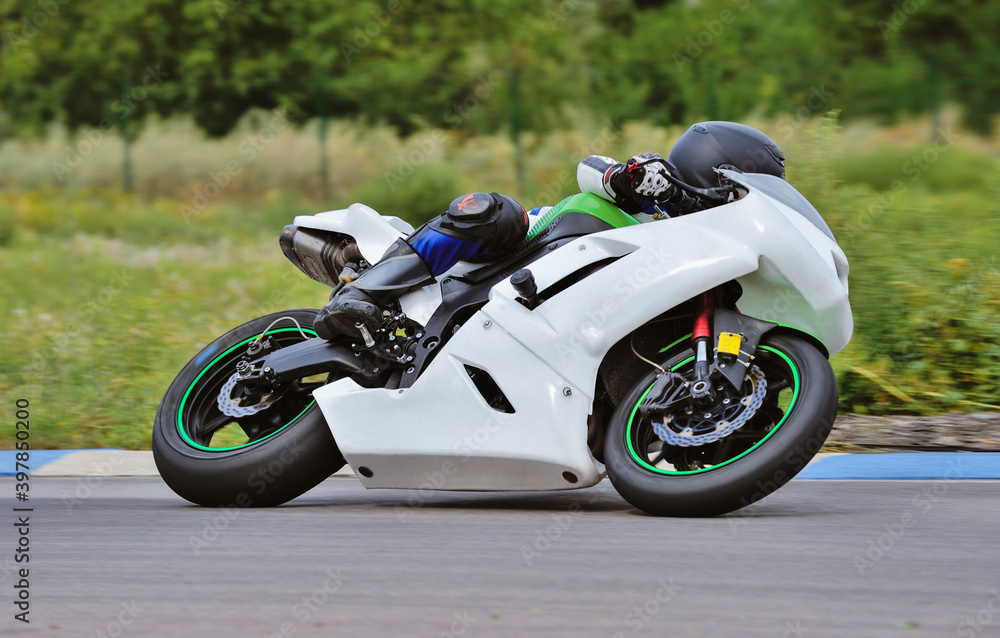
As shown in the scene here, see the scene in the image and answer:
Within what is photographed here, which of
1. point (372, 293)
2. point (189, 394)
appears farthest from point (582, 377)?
point (189, 394)

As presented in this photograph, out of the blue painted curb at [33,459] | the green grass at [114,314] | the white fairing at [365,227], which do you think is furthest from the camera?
the green grass at [114,314]

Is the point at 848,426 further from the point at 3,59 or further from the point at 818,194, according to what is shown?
the point at 3,59

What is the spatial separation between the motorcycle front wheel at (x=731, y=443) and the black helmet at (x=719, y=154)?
676 millimetres

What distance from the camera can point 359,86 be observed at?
48.4 feet

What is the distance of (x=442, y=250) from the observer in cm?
465

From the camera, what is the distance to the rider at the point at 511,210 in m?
4.42

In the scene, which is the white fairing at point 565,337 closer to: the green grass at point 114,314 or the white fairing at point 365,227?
the white fairing at point 365,227

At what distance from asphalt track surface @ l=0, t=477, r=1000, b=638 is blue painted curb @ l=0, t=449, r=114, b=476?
1071 millimetres

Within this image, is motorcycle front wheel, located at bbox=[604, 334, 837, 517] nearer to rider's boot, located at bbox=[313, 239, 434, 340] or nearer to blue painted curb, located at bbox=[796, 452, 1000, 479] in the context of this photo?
rider's boot, located at bbox=[313, 239, 434, 340]

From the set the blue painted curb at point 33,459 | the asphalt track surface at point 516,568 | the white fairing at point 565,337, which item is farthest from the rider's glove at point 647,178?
the blue painted curb at point 33,459

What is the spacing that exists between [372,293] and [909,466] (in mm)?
2519

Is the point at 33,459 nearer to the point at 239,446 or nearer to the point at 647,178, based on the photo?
the point at 239,446

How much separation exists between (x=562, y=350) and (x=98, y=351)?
5058 millimetres

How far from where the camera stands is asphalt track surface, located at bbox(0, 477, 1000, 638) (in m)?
2.92
